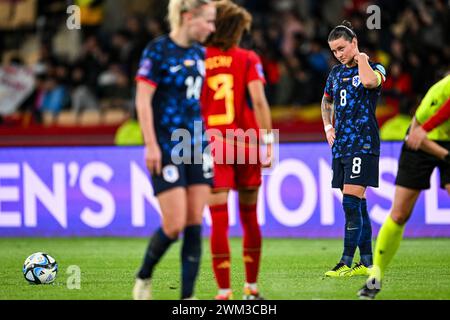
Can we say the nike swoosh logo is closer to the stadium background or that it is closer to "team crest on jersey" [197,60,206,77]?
"team crest on jersey" [197,60,206,77]

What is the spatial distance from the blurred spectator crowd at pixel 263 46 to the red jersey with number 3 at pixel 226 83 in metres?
7.88

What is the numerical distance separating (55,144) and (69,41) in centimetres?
754

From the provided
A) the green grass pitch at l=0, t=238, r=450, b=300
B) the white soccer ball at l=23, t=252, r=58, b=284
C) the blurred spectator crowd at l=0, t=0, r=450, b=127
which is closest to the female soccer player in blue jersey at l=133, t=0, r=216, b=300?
the green grass pitch at l=0, t=238, r=450, b=300

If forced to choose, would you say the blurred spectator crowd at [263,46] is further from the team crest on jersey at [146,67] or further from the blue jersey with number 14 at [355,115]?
the team crest on jersey at [146,67]

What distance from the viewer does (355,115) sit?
9164 mm

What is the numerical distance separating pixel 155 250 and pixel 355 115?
110 inches

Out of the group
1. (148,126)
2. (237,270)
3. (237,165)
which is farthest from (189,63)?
(237,270)

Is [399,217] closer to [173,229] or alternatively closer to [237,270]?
[173,229]

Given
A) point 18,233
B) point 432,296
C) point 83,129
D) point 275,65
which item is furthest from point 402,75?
point 432,296

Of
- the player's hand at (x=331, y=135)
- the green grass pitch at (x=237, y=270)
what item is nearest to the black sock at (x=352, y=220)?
the green grass pitch at (x=237, y=270)

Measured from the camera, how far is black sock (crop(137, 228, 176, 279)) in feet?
23.3

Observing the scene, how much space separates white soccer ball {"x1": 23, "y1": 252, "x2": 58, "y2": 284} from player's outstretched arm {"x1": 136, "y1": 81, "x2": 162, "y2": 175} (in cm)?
239

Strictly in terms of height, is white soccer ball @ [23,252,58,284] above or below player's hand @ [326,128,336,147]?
below

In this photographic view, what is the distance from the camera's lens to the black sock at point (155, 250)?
7.11 m
